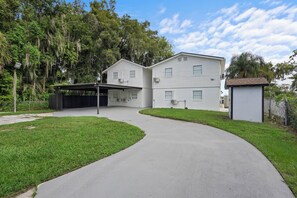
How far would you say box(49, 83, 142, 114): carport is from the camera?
16006 mm

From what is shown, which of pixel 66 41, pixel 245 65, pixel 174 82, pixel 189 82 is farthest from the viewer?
pixel 245 65

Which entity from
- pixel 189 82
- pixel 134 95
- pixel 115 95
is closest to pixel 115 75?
pixel 115 95

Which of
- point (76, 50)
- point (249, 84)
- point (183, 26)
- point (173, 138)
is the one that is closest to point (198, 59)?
point (183, 26)

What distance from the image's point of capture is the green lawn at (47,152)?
327 cm

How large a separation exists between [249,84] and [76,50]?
66.7 ft

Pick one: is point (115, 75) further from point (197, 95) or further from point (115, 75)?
point (197, 95)

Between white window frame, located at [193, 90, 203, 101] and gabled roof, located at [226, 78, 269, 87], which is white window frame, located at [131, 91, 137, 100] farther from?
gabled roof, located at [226, 78, 269, 87]

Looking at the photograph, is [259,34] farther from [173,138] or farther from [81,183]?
[81,183]

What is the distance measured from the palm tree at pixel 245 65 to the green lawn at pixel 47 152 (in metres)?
20.4

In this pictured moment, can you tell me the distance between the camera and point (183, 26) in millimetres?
19812

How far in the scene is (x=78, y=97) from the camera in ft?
70.0

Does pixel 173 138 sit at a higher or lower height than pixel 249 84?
lower

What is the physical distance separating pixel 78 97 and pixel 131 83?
241 inches

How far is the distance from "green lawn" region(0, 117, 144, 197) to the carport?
8.74m
